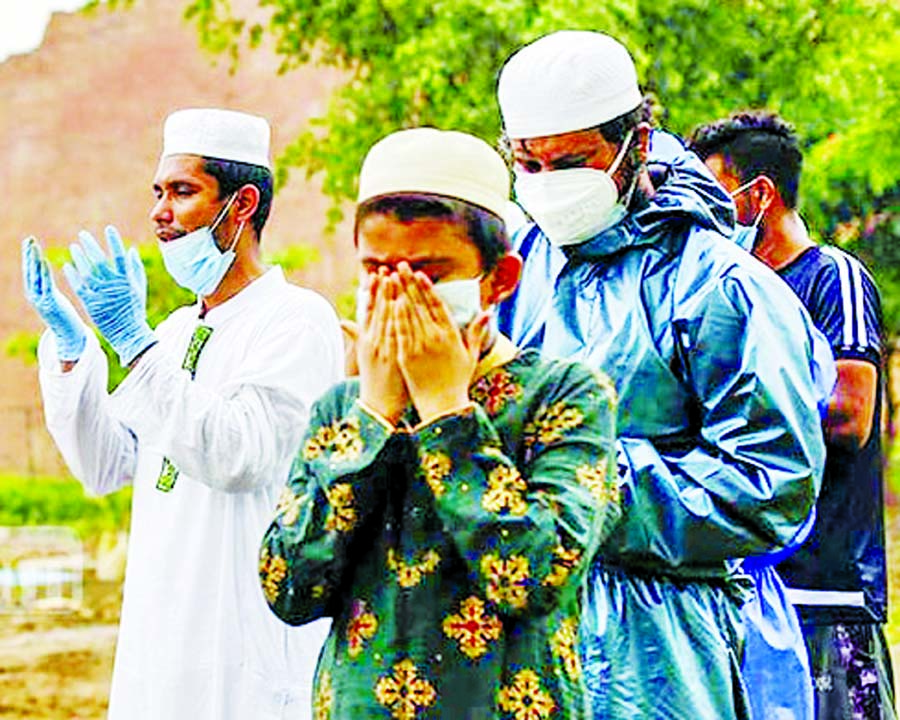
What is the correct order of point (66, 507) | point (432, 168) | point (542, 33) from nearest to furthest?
1. point (432, 168)
2. point (542, 33)
3. point (66, 507)

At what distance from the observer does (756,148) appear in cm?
398

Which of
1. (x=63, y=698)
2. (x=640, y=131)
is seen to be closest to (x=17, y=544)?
(x=63, y=698)

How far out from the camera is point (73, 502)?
540 inches

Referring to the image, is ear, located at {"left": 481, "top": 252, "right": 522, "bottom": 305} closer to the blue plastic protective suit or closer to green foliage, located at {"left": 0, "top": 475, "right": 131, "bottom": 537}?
the blue plastic protective suit

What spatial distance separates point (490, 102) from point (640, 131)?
6.91 m

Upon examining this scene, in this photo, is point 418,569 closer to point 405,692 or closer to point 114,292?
point 405,692

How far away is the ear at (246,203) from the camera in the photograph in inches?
144

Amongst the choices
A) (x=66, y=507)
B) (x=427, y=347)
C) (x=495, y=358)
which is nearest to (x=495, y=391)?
(x=495, y=358)

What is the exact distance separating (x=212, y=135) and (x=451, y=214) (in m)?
1.59

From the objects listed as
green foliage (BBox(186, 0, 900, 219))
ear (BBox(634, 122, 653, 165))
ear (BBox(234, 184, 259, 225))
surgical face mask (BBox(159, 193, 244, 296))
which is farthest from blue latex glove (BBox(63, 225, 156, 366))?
green foliage (BBox(186, 0, 900, 219))

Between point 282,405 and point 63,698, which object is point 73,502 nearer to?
point 63,698

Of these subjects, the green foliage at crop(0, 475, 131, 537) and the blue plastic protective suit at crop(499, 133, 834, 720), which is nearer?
the blue plastic protective suit at crop(499, 133, 834, 720)

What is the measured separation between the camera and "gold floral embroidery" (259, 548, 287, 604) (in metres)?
2.15

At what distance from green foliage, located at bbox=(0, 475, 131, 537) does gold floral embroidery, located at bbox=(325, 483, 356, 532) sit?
429 inches
